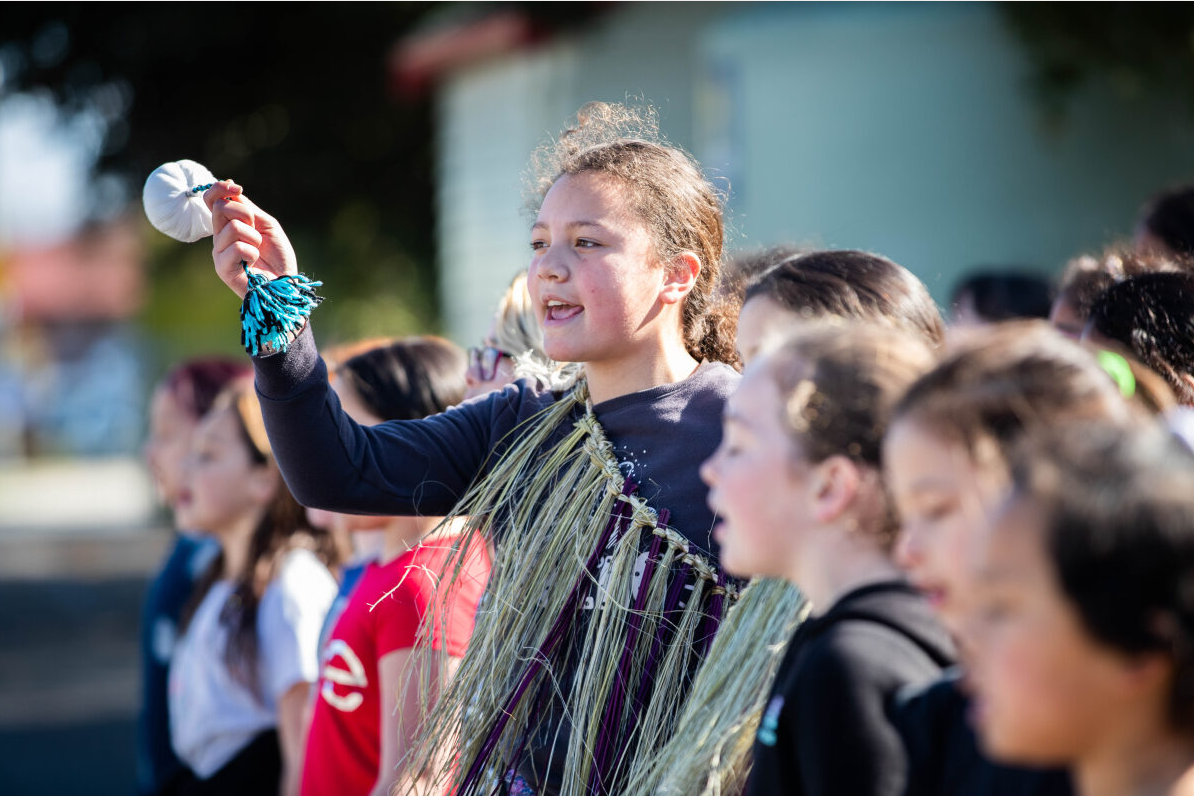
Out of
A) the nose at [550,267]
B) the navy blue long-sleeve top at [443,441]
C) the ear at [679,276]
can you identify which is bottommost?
the navy blue long-sleeve top at [443,441]

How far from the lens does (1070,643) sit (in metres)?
1.00

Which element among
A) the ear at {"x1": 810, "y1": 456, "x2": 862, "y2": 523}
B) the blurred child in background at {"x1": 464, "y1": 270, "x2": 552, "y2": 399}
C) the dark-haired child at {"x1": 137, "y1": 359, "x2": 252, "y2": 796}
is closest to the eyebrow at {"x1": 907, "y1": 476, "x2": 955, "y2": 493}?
the ear at {"x1": 810, "y1": 456, "x2": 862, "y2": 523}

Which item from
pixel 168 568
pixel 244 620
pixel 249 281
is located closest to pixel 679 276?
pixel 249 281

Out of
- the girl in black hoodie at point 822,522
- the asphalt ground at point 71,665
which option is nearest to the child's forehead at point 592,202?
the girl in black hoodie at point 822,522

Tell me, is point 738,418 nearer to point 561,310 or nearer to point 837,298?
point 837,298

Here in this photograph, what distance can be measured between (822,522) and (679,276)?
0.84m

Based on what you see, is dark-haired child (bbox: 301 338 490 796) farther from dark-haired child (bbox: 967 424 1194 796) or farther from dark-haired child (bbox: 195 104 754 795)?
dark-haired child (bbox: 967 424 1194 796)

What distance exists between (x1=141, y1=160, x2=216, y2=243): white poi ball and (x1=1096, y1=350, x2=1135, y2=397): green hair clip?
1256 millimetres

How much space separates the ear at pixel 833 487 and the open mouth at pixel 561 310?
757 mm

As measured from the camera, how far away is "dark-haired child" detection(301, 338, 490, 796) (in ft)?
7.13

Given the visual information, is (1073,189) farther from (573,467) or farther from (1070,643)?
(1070,643)

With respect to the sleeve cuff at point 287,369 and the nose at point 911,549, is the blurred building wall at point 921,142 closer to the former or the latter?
the sleeve cuff at point 287,369

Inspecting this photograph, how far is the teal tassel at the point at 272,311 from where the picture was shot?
1.79m

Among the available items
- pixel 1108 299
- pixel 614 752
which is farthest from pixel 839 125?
pixel 614 752
